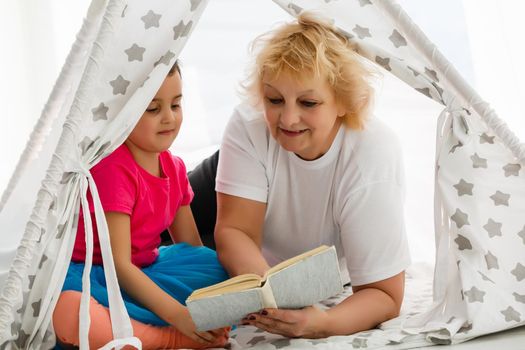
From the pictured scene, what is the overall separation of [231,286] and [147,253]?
0.43 m

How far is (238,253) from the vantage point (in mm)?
1987

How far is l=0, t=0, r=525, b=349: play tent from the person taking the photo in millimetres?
1674

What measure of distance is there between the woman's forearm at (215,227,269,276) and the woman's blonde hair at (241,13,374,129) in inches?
13.2

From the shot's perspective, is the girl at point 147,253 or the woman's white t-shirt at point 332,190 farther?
the woman's white t-shirt at point 332,190

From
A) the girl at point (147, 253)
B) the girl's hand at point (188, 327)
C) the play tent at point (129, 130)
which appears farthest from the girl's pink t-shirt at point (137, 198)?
the girl's hand at point (188, 327)

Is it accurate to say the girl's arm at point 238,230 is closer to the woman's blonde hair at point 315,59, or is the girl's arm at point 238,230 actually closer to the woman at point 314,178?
the woman at point 314,178

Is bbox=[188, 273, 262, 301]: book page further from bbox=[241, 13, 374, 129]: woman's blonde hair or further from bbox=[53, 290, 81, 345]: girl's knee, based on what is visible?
bbox=[241, 13, 374, 129]: woman's blonde hair

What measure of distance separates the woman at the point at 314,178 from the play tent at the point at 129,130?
0.27 ft

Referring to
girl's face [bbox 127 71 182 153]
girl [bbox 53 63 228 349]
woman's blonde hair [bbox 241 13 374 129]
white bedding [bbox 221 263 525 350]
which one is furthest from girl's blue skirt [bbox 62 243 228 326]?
woman's blonde hair [bbox 241 13 374 129]

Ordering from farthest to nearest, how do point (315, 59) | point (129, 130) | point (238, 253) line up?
point (238, 253) < point (315, 59) < point (129, 130)

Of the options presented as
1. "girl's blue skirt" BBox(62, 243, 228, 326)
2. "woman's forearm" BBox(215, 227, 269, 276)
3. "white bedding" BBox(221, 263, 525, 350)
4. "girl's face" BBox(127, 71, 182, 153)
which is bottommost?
"white bedding" BBox(221, 263, 525, 350)

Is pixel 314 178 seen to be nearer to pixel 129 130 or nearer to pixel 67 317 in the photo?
pixel 129 130

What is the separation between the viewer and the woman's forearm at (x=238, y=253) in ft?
6.42

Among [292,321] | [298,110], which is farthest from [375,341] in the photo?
[298,110]
